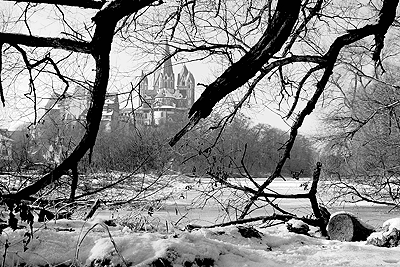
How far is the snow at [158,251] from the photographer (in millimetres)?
2693

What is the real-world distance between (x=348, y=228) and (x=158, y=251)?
2.66 meters

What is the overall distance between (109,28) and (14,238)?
5.26ft

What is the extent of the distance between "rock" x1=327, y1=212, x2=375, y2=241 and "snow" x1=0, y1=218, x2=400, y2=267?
110 centimetres

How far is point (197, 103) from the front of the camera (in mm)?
1904

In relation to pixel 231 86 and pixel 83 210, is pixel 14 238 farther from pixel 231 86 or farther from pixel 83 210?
pixel 83 210

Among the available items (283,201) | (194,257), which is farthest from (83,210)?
(283,201)

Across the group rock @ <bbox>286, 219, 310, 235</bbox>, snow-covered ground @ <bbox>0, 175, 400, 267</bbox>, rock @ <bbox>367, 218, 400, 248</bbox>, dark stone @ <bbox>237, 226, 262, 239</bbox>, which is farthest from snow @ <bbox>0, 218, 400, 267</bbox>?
rock @ <bbox>286, 219, 310, 235</bbox>

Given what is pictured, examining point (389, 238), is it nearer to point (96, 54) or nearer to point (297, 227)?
point (297, 227)

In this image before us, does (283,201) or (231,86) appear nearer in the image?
(231,86)

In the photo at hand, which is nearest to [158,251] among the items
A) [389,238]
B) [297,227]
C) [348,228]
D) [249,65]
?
[249,65]

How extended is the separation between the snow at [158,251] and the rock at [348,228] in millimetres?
1103

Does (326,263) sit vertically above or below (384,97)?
below

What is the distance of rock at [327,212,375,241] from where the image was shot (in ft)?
15.0

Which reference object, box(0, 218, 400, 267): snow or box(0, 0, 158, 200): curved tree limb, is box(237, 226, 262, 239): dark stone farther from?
box(0, 0, 158, 200): curved tree limb
